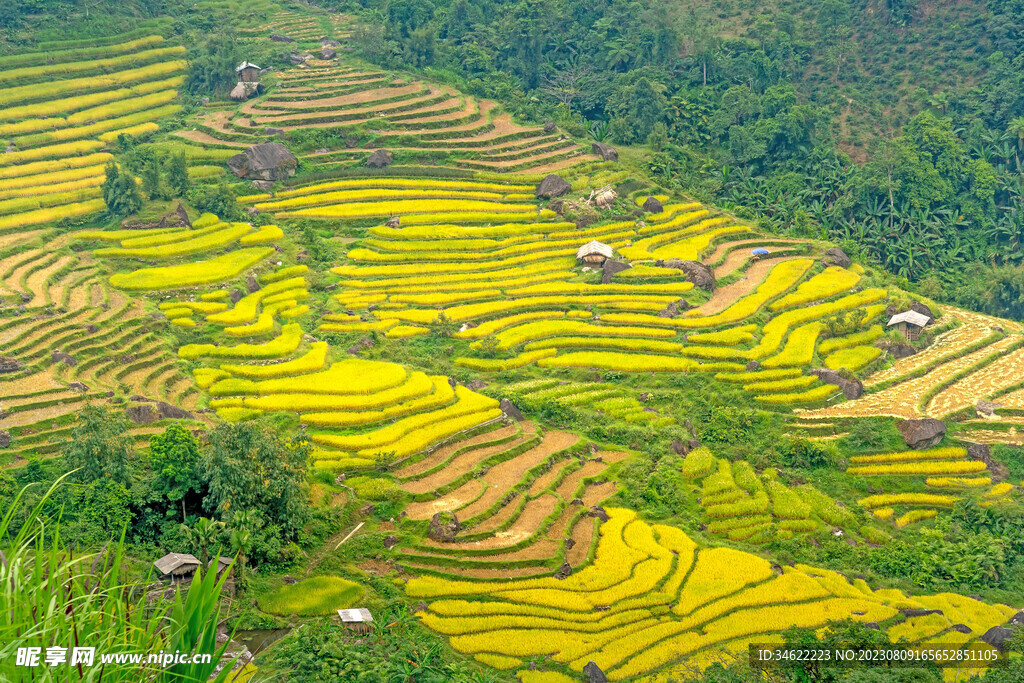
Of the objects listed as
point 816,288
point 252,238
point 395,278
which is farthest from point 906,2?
point 252,238

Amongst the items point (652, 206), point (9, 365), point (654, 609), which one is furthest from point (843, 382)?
point (9, 365)

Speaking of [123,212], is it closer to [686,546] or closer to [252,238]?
[252,238]

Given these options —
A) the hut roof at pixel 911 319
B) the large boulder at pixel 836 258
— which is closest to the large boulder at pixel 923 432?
the hut roof at pixel 911 319

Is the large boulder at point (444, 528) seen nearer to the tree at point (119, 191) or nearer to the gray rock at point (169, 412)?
the gray rock at point (169, 412)

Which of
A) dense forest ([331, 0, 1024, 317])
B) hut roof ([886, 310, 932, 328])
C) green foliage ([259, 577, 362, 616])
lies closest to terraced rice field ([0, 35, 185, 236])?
dense forest ([331, 0, 1024, 317])

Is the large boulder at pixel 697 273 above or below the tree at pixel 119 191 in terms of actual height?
below

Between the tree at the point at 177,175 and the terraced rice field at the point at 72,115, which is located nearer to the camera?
the terraced rice field at the point at 72,115
